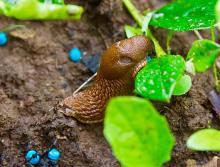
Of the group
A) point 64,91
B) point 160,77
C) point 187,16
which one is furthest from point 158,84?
point 64,91

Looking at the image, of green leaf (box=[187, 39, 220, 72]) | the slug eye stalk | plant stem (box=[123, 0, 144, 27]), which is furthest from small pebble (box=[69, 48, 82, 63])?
green leaf (box=[187, 39, 220, 72])

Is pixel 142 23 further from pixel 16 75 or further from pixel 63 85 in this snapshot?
pixel 16 75

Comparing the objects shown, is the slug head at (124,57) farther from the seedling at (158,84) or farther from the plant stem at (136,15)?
the plant stem at (136,15)

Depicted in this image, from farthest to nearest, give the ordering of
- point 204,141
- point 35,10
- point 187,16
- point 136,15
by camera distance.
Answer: point 136,15 < point 187,16 < point 35,10 < point 204,141

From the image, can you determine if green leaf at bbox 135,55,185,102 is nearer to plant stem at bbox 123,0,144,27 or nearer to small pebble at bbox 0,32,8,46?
plant stem at bbox 123,0,144,27

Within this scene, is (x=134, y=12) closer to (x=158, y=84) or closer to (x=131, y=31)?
(x=131, y=31)

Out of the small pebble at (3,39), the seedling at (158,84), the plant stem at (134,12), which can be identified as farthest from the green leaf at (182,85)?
the small pebble at (3,39)

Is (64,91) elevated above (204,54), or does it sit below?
below
